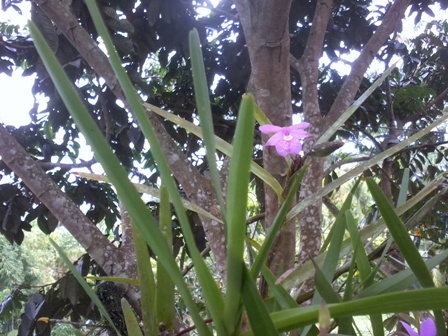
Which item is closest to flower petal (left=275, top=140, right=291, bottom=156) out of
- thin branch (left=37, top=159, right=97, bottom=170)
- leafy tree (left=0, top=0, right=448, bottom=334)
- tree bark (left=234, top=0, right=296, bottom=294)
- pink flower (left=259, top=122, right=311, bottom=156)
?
pink flower (left=259, top=122, right=311, bottom=156)

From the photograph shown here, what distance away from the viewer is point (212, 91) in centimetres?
153

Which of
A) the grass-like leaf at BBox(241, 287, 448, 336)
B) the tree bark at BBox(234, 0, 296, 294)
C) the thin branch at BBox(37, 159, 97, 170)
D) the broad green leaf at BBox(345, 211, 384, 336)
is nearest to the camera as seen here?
the grass-like leaf at BBox(241, 287, 448, 336)

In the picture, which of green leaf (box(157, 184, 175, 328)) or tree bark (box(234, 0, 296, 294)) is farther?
tree bark (box(234, 0, 296, 294))

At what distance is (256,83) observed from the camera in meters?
0.79

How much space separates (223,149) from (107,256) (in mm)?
598

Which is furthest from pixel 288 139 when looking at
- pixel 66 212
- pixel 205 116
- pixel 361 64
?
pixel 361 64

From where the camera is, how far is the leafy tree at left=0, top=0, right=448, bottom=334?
31.4 inches

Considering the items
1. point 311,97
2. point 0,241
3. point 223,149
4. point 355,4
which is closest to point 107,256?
point 311,97

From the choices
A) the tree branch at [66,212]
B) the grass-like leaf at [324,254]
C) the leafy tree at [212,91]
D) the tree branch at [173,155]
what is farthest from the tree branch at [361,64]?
the grass-like leaf at [324,254]

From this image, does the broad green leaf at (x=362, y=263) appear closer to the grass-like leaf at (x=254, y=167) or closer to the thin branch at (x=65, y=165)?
the grass-like leaf at (x=254, y=167)

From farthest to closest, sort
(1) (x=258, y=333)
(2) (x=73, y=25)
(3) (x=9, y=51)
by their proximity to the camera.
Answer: (3) (x=9, y=51)
(2) (x=73, y=25)
(1) (x=258, y=333)

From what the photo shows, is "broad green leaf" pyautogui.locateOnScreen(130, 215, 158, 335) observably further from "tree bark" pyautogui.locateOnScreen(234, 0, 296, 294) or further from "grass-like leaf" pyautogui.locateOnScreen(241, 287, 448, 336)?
"tree bark" pyautogui.locateOnScreen(234, 0, 296, 294)

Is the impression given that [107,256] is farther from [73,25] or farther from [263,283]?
[263,283]

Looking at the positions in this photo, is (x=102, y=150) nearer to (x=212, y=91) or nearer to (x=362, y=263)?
(x=362, y=263)
